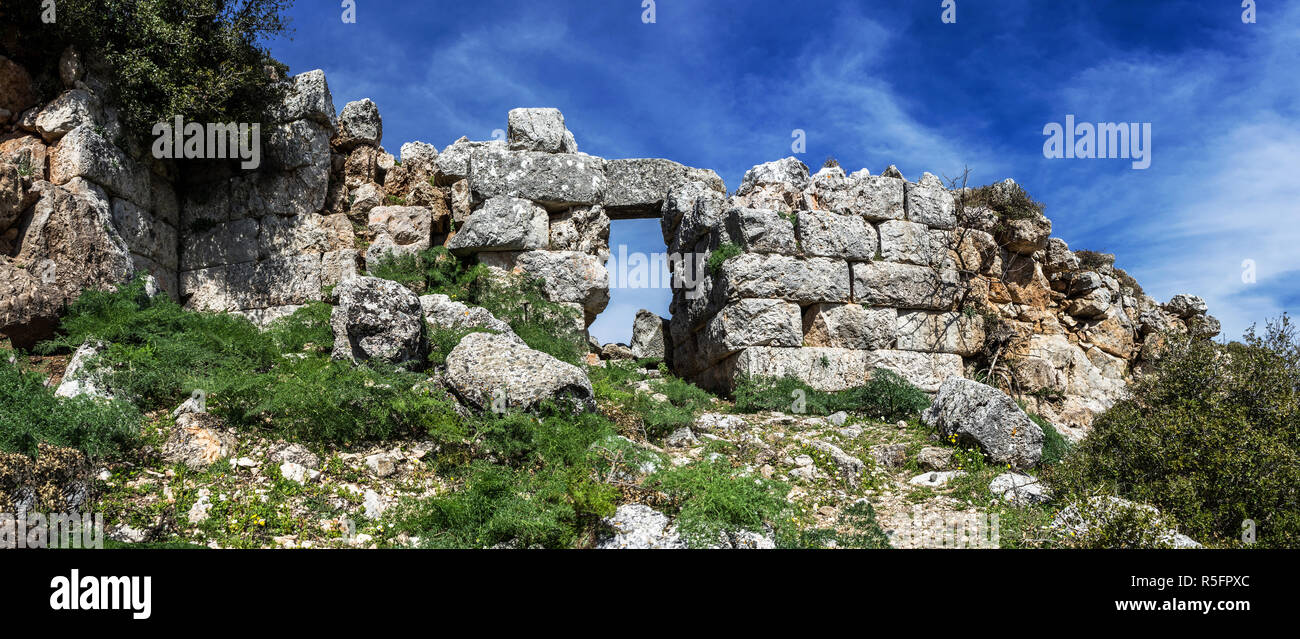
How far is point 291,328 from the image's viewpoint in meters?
10.7

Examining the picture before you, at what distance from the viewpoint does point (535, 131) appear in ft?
46.7

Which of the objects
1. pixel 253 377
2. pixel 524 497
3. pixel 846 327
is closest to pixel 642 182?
pixel 846 327

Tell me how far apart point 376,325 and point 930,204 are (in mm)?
9696

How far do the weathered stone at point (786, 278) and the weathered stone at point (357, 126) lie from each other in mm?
7140

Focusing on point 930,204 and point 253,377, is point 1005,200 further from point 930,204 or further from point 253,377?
point 253,377

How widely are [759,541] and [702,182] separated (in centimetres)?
958

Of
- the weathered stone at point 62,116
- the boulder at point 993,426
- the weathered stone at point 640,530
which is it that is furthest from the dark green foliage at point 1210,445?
the weathered stone at point 62,116

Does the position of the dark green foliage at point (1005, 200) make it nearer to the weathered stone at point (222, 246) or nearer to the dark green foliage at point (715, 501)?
the dark green foliage at point (715, 501)

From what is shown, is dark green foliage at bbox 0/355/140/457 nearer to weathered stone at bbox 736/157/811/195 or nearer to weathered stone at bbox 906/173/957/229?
weathered stone at bbox 736/157/811/195

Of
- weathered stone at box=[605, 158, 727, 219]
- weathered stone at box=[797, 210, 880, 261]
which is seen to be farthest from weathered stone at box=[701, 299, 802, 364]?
weathered stone at box=[605, 158, 727, 219]

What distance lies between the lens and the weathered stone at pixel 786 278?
12.7 metres

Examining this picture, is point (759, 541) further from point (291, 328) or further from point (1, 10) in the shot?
point (1, 10)
